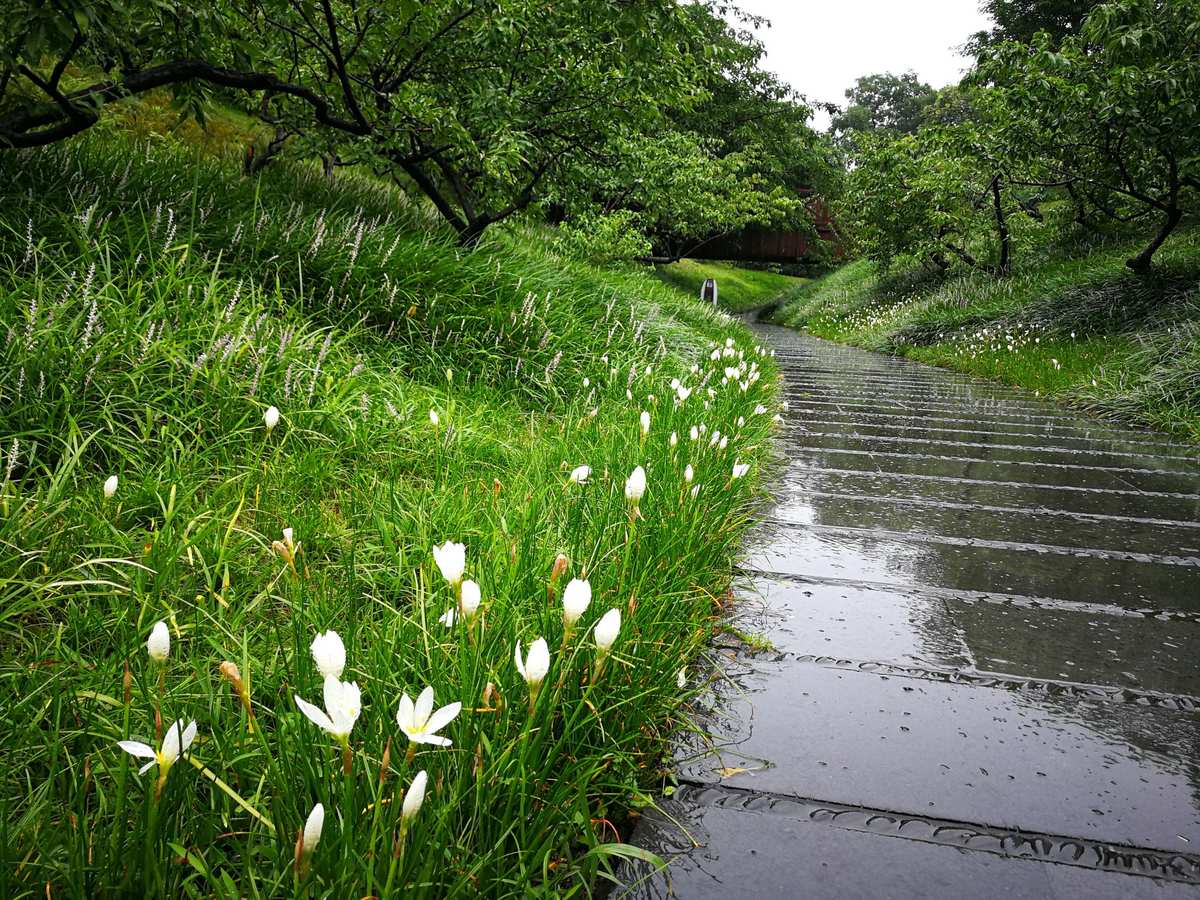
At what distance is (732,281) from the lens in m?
38.7

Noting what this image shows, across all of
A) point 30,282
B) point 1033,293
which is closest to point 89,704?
point 30,282

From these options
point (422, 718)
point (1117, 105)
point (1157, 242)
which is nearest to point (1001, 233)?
point (1157, 242)

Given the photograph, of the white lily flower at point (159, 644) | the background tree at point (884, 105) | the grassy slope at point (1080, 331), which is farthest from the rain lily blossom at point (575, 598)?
the background tree at point (884, 105)

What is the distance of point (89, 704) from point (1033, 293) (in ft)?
52.1

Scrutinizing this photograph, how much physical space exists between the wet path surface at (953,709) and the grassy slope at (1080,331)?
3918mm

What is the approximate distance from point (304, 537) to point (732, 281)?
38.1 m

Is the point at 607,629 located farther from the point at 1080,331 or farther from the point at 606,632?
the point at 1080,331

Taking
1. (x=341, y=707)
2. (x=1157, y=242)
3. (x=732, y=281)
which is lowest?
(x=341, y=707)

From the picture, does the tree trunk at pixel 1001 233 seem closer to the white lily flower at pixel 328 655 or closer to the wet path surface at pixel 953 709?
the wet path surface at pixel 953 709

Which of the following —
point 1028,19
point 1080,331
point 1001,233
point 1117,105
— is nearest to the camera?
point 1117,105

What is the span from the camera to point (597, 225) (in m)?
12.5

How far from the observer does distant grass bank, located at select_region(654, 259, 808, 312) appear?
3142 cm

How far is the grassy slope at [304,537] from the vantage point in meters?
1.30

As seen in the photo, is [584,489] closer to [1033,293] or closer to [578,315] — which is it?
[578,315]
